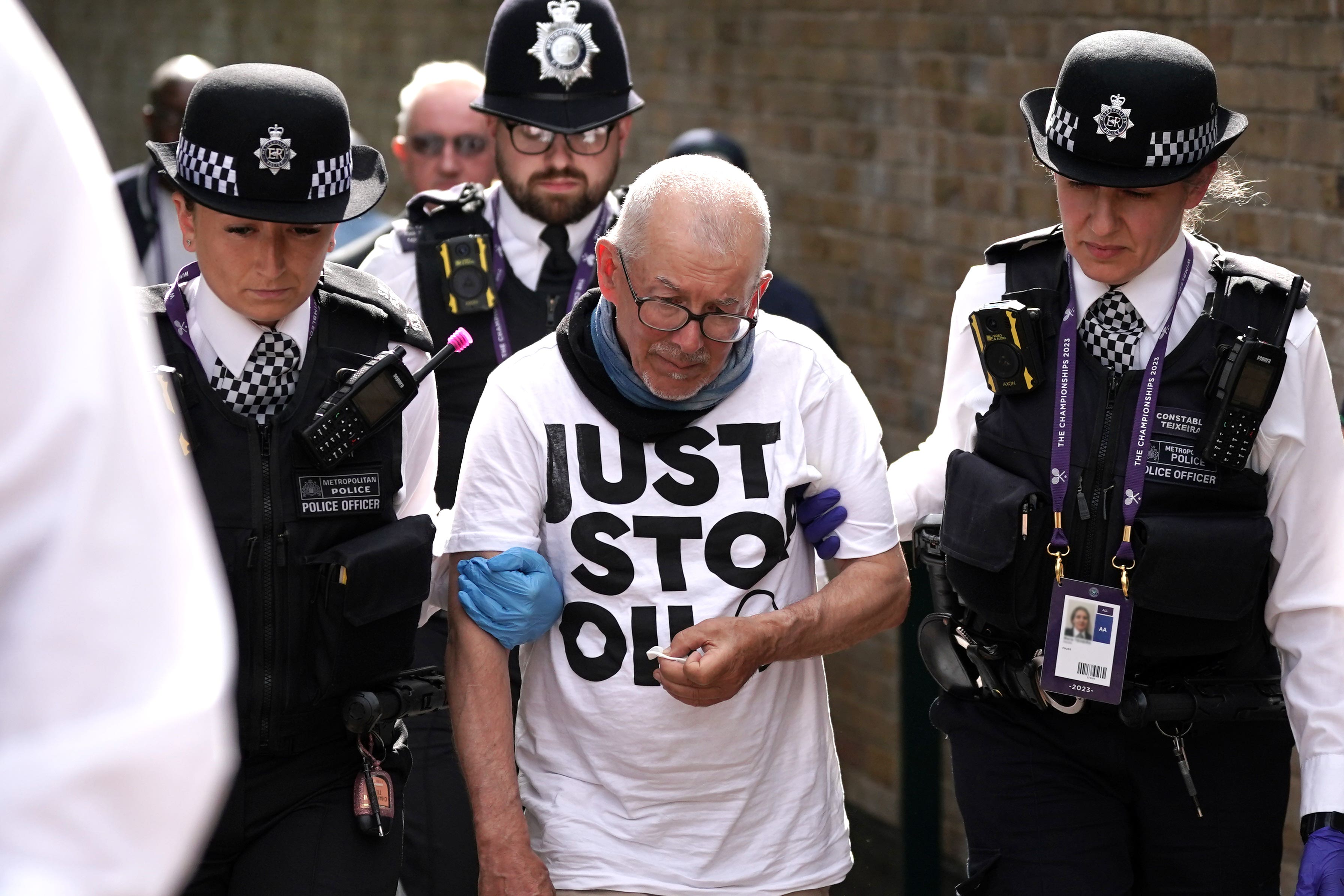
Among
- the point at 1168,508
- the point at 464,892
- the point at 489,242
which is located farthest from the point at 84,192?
the point at 489,242

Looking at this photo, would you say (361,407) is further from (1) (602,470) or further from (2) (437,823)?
(2) (437,823)

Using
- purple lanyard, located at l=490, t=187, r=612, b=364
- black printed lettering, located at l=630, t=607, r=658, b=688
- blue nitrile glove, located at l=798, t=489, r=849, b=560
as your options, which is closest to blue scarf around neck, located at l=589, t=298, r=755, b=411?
blue nitrile glove, located at l=798, t=489, r=849, b=560

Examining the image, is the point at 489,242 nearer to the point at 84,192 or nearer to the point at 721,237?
the point at 721,237


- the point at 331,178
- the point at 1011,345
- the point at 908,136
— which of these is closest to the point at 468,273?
the point at 331,178

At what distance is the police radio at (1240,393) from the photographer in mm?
2742

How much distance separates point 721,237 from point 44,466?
2063mm

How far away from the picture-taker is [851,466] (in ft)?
9.78

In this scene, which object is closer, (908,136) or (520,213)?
(520,213)

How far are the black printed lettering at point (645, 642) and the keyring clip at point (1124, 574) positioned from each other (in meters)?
0.80

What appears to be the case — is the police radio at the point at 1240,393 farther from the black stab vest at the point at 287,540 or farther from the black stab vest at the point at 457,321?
the black stab vest at the point at 457,321

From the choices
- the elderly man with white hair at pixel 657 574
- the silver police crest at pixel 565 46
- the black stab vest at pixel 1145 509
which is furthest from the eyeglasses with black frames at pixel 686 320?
the silver police crest at pixel 565 46

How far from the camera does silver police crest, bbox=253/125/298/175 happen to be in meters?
2.85

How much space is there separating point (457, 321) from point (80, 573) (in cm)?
317

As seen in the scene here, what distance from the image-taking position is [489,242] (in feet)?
13.3
